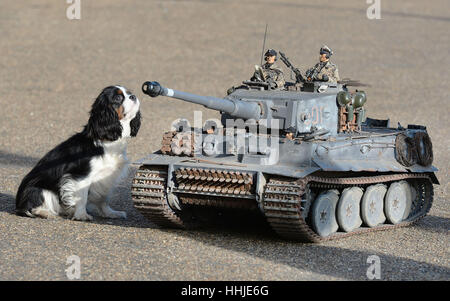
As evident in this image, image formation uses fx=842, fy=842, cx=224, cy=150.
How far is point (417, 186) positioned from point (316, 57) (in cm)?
1680

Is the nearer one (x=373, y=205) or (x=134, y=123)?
(x=134, y=123)

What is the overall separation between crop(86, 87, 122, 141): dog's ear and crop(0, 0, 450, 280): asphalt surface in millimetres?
1435

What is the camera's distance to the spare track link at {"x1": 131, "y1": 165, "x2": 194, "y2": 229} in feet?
40.3

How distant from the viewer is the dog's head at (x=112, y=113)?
42.2ft

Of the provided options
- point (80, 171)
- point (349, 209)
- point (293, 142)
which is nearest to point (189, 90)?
point (80, 171)

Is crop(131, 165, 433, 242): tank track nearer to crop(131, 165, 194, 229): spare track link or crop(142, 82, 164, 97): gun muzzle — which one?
crop(131, 165, 194, 229): spare track link

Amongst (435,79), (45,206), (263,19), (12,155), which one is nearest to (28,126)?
(12,155)

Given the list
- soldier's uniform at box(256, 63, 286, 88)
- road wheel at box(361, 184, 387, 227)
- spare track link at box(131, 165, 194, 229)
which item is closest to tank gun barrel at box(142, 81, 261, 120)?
soldier's uniform at box(256, 63, 286, 88)

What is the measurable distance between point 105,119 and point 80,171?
98 centimetres

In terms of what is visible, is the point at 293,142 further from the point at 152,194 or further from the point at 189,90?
the point at 189,90

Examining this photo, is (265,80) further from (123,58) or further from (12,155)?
(123,58)

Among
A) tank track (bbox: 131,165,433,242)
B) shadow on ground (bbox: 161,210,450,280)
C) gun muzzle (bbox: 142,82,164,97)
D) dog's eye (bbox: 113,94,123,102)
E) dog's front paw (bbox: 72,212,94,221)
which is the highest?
gun muzzle (bbox: 142,82,164,97)

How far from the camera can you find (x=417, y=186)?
14766 millimetres

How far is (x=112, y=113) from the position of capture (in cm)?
1289
